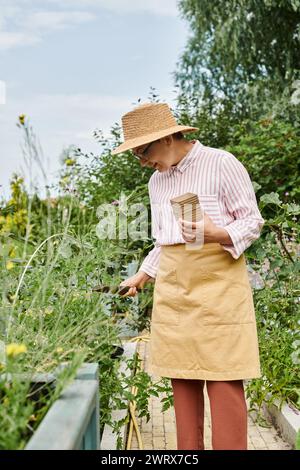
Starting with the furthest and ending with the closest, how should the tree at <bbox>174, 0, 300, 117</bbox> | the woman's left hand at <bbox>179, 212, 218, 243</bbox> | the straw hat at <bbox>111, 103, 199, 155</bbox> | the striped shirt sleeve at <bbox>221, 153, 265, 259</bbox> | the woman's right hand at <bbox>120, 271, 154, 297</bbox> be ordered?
the tree at <bbox>174, 0, 300, 117</bbox>, the woman's right hand at <bbox>120, 271, 154, 297</bbox>, the straw hat at <bbox>111, 103, 199, 155</bbox>, the striped shirt sleeve at <bbox>221, 153, 265, 259</bbox>, the woman's left hand at <bbox>179, 212, 218, 243</bbox>

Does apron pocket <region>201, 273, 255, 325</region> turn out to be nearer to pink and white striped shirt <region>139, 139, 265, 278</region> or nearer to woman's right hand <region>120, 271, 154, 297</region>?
pink and white striped shirt <region>139, 139, 265, 278</region>

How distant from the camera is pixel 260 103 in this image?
553 inches

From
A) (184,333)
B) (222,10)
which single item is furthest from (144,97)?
(222,10)

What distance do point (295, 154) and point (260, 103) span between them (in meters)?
7.32

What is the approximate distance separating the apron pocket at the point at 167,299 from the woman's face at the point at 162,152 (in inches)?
14.9

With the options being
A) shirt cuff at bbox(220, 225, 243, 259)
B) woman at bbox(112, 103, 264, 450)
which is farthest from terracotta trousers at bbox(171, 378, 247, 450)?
shirt cuff at bbox(220, 225, 243, 259)

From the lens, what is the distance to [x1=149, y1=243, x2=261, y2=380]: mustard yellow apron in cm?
226

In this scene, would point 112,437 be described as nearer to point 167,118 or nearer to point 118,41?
point 167,118

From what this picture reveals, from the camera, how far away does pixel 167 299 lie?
7.71ft

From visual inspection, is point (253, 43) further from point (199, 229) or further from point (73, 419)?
point (73, 419)

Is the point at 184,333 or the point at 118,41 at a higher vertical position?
the point at 118,41

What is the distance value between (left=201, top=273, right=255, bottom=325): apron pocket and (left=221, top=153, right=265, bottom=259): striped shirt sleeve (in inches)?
4.2

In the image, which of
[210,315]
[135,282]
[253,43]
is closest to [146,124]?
[135,282]

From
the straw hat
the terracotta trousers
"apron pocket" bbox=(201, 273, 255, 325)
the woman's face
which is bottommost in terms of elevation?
the terracotta trousers
